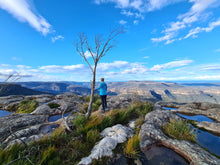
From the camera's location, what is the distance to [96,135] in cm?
548

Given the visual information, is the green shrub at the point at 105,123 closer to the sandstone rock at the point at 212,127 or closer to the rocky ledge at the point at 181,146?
the rocky ledge at the point at 181,146

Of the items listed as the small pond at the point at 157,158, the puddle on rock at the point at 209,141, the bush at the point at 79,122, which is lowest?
the puddle on rock at the point at 209,141

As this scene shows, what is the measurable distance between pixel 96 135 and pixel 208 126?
8468 millimetres

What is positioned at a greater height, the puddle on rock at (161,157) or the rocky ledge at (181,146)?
the rocky ledge at (181,146)

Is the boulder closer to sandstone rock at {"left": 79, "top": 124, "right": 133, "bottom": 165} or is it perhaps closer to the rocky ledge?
sandstone rock at {"left": 79, "top": 124, "right": 133, "bottom": 165}

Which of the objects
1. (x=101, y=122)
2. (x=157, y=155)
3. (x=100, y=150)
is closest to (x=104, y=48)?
(x=101, y=122)

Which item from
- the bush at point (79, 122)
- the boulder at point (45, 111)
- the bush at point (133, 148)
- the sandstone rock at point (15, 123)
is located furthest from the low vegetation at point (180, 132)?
the boulder at point (45, 111)

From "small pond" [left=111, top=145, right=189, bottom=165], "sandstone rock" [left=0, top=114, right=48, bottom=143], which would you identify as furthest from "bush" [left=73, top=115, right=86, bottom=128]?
"small pond" [left=111, top=145, right=189, bottom=165]

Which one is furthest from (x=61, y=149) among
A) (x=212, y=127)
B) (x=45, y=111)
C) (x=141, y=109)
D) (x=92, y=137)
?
(x=212, y=127)

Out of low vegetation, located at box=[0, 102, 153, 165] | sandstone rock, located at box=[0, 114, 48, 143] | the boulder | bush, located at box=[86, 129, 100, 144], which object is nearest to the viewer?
low vegetation, located at box=[0, 102, 153, 165]

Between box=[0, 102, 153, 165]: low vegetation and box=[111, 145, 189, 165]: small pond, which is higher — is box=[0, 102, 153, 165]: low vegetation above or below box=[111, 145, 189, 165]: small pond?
above

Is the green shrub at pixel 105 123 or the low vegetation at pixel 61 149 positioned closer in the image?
the low vegetation at pixel 61 149

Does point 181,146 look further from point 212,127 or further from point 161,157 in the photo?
point 212,127

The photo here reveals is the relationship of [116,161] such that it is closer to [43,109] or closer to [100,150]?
[100,150]
